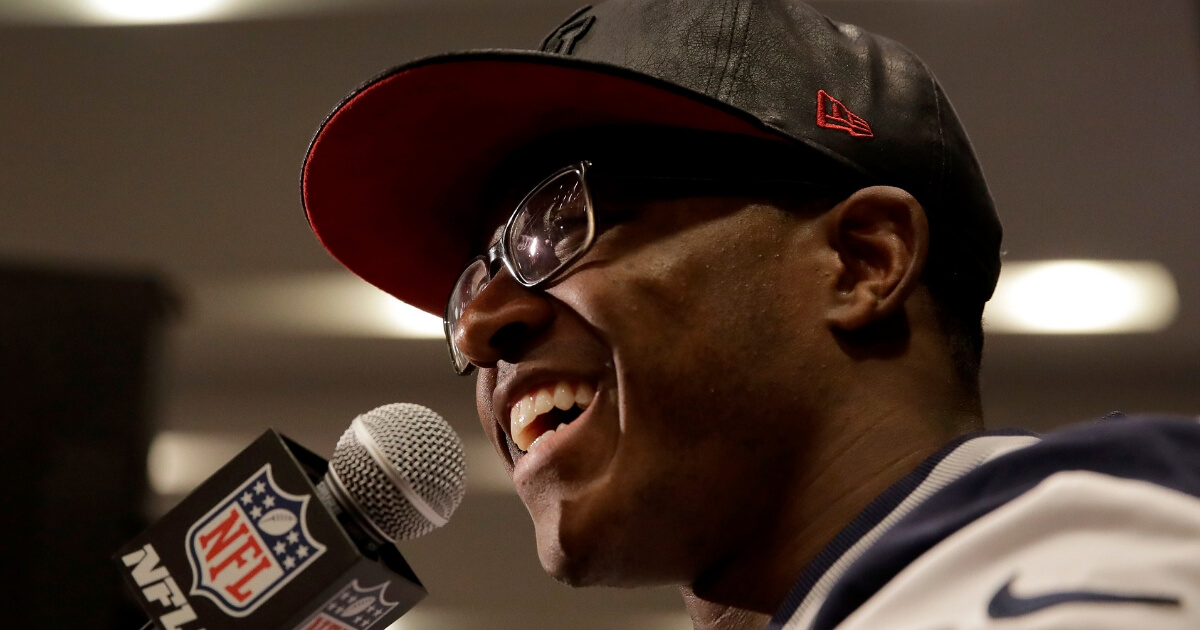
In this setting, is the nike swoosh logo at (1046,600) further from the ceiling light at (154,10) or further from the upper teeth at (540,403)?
the ceiling light at (154,10)

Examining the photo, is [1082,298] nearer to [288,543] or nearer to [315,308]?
[315,308]

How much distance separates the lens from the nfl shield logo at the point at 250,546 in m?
0.92

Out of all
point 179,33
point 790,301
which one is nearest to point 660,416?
point 790,301

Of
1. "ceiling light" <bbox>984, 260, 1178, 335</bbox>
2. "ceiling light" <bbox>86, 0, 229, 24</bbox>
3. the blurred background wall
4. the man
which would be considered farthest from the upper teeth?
"ceiling light" <bbox>86, 0, 229, 24</bbox>

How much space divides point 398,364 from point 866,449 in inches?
50.6

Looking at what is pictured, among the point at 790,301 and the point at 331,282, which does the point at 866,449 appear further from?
the point at 331,282

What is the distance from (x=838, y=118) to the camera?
1.14 metres

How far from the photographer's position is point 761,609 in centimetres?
108

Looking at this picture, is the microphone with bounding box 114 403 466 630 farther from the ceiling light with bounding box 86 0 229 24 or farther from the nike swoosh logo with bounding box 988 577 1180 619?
the ceiling light with bounding box 86 0 229 24

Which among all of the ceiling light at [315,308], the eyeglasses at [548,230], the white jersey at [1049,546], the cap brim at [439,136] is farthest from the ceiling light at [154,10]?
the white jersey at [1049,546]

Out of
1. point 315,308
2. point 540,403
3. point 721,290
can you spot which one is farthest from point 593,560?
point 315,308

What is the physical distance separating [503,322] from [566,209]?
136 millimetres

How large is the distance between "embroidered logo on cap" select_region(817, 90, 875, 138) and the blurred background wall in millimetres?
1005

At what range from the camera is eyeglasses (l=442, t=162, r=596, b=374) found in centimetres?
114
